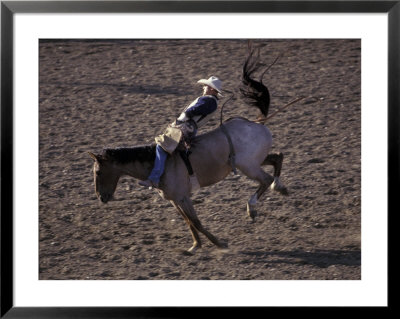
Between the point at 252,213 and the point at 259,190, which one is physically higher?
the point at 259,190

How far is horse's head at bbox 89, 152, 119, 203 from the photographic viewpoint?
8.51 m

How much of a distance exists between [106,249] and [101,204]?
81 centimetres

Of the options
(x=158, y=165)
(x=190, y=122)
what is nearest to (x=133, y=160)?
(x=158, y=165)

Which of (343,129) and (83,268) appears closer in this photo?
(83,268)

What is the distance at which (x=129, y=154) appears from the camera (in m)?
8.48

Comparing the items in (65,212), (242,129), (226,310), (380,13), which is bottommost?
(226,310)

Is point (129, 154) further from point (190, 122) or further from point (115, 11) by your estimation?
point (115, 11)

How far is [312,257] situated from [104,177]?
1720mm

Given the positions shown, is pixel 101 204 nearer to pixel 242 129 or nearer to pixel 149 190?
pixel 149 190

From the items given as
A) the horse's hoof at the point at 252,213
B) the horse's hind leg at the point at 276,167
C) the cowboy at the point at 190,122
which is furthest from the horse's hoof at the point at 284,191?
the cowboy at the point at 190,122

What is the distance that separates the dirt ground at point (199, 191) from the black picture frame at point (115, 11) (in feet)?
1.02

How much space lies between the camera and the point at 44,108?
10758 mm

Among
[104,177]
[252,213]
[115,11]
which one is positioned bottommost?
[252,213]

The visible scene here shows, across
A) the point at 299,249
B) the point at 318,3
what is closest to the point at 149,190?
the point at 299,249
